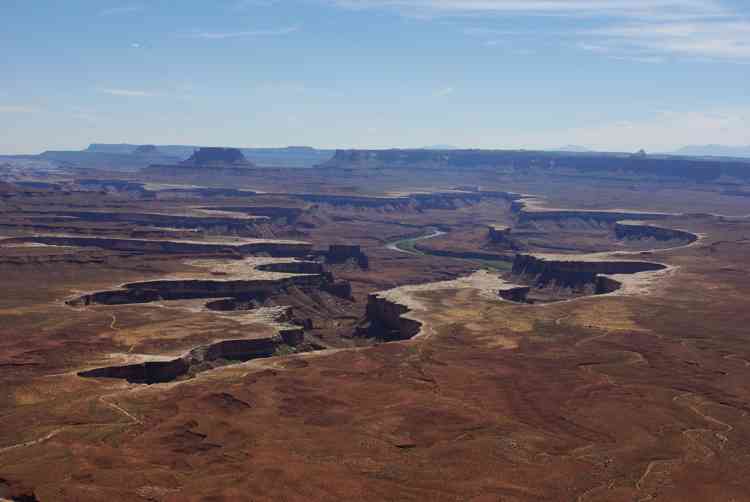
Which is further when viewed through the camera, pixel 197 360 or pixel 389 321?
pixel 389 321

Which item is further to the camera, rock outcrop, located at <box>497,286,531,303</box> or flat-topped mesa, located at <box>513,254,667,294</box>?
flat-topped mesa, located at <box>513,254,667,294</box>

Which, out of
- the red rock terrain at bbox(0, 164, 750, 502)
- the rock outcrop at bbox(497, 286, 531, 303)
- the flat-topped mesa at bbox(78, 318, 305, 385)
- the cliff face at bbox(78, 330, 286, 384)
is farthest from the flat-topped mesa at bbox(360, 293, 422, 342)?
the rock outcrop at bbox(497, 286, 531, 303)

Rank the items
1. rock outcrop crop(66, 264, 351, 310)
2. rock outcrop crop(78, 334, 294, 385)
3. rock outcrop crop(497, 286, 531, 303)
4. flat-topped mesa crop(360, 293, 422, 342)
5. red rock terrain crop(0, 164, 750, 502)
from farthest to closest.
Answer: rock outcrop crop(497, 286, 531, 303), rock outcrop crop(66, 264, 351, 310), flat-topped mesa crop(360, 293, 422, 342), rock outcrop crop(78, 334, 294, 385), red rock terrain crop(0, 164, 750, 502)

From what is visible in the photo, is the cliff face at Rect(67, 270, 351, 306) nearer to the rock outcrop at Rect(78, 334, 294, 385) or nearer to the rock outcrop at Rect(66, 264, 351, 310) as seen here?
the rock outcrop at Rect(66, 264, 351, 310)

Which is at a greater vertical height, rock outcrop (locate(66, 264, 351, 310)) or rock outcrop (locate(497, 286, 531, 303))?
rock outcrop (locate(66, 264, 351, 310))

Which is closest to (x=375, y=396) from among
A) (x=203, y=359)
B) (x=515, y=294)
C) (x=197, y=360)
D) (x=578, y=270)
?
(x=197, y=360)

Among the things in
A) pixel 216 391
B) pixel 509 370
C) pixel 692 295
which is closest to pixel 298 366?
pixel 216 391

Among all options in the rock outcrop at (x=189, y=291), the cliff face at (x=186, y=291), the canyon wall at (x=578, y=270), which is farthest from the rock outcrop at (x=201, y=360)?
the canyon wall at (x=578, y=270)

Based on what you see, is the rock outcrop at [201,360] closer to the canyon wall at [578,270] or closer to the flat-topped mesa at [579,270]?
the flat-topped mesa at [579,270]

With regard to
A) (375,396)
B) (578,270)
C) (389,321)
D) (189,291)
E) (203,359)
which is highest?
(375,396)

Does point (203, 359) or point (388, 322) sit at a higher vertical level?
point (203, 359)

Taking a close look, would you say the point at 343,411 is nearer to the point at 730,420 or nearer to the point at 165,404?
the point at 165,404

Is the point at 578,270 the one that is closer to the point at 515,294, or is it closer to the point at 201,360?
the point at 515,294
